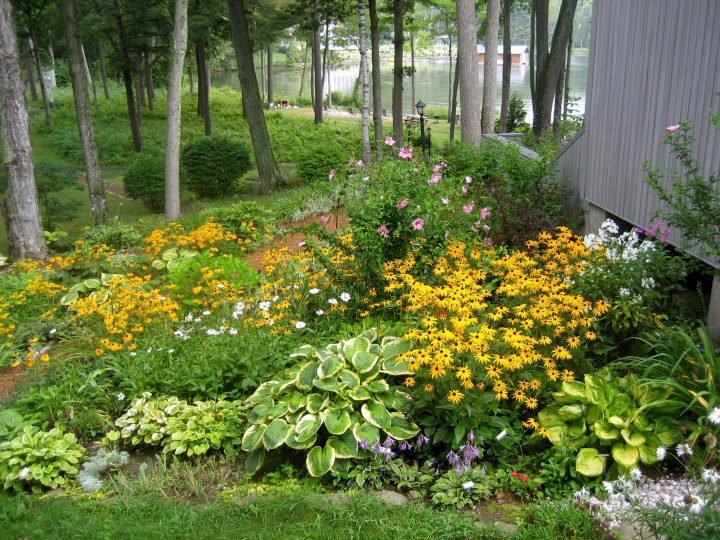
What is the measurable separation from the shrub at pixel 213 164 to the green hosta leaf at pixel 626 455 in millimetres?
13823

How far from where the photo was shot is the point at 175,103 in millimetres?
12133

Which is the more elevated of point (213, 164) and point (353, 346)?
point (353, 346)

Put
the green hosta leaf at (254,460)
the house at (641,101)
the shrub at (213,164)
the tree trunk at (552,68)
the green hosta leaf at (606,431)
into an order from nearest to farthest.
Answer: the green hosta leaf at (606,431) < the green hosta leaf at (254,460) < the house at (641,101) < the tree trunk at (552,68) < the shrub at (213,164)

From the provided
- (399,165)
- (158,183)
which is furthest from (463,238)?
(158,183)

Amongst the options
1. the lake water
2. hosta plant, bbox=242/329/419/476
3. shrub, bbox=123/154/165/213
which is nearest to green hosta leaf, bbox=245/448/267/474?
hosta plant, bbox=242/329/419/476

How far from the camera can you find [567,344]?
438 cm

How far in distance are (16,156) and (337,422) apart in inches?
324

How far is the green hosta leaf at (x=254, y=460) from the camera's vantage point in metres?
4.17

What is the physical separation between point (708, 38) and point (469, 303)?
284 cm

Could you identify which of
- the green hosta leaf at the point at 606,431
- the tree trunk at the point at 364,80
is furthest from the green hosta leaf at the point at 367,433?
the tree trunk at the point at 364,80

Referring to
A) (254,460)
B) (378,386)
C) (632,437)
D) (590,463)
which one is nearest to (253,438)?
(254,460)

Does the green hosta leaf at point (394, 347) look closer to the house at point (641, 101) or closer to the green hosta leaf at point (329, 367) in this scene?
the green hosta leaf at point (329, 367)

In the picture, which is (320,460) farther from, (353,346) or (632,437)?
(632,437)

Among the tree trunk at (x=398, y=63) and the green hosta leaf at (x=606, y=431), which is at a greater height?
the tree trunk at (x=398, y=63)
